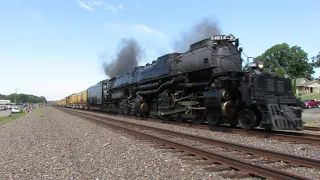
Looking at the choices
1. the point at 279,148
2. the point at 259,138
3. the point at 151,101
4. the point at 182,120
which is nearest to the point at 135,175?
the point at 279,148

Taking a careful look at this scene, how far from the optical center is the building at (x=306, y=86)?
71.1 metres

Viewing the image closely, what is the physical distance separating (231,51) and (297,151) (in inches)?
256

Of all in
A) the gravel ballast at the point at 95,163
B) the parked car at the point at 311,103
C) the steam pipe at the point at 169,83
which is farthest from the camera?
the parked car at the point at 311,103

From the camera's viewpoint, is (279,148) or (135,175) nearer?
(135,175)

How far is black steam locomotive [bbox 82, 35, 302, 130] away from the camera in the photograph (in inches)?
394

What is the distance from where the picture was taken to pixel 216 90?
11648 millimetres

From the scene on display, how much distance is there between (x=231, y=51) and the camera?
12.6 metres

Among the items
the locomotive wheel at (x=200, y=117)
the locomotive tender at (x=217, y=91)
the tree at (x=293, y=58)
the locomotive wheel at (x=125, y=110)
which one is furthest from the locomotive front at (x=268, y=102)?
the tree at (x=293, y=58)

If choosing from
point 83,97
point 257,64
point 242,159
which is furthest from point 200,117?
point 83,97

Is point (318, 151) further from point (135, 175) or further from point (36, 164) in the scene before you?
point (36, 164)

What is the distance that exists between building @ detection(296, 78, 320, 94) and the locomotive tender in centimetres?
6246

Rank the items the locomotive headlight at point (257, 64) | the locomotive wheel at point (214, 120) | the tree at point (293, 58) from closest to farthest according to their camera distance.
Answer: the locomotive headlight at point (257, 64) → the locomotive wheel at point (214, 120) → the tree at point (293, 58)

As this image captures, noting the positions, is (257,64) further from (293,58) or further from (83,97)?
(293,58)

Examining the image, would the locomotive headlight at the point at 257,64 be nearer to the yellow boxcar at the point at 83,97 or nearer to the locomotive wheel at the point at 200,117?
the locomotive wheel at the point at 200,117
